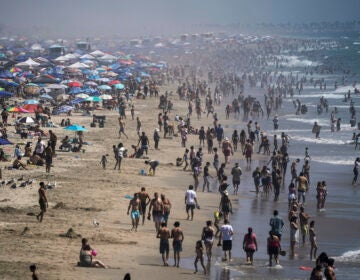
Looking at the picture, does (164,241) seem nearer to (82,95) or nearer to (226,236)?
(226,236)

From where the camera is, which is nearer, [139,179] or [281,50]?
[139,179]

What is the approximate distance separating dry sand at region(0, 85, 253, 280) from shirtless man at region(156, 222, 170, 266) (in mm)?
200

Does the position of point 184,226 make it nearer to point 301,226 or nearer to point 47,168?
point 301,226

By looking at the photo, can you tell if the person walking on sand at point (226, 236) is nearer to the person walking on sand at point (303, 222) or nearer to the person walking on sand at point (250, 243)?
the person walking on sand at point (250, 243)

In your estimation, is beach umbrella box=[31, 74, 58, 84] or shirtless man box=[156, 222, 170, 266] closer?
shirtless man box=[156, 222, 170, 266]

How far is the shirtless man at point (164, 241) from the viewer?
52.9ft

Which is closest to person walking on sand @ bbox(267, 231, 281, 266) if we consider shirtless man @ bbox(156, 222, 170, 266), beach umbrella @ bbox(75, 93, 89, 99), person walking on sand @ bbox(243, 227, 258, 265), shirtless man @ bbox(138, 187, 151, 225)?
person walking on sand @ bbox(243, 227, 258, 265)

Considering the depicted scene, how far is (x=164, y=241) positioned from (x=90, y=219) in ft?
12.4

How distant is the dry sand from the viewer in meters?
15.5

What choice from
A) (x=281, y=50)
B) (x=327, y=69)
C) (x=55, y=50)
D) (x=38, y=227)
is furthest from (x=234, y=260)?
(x=281, y=50)

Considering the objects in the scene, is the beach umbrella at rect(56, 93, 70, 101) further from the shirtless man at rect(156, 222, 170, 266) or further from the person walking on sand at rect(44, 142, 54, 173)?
the shirtless man at rect(156, 222, 170, 266)

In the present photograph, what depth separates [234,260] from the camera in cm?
1731

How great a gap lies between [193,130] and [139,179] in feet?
43.6

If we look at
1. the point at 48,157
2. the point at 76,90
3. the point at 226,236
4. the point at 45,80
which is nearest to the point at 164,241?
the point at 226,236
